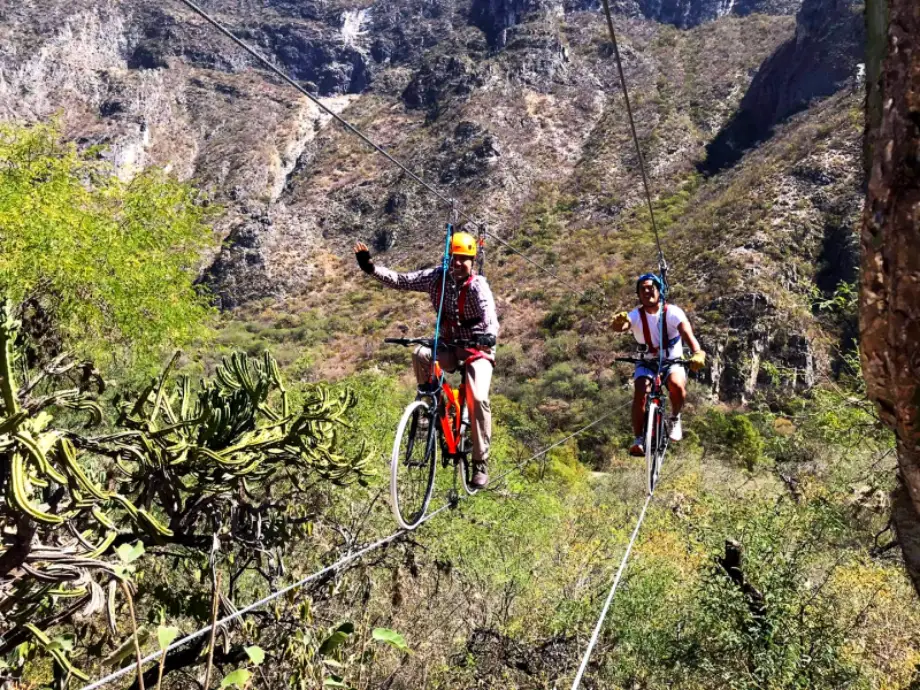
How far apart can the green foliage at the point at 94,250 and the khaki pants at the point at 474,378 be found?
456 cm

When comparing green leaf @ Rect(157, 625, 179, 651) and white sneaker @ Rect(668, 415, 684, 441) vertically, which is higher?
green leaf @ Rect(157, 625, 179, 651)

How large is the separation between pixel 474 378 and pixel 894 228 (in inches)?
127

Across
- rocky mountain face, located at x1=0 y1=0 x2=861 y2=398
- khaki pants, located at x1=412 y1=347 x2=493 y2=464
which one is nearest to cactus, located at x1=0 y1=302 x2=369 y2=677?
khaki pants, located at x1=412 y1=347 x2=493 y2=464

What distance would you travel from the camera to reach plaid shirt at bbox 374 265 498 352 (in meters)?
4.95

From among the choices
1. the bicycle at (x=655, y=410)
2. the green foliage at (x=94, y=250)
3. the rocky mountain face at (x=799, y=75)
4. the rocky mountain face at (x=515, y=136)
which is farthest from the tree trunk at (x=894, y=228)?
the rocky mountain face at (x=799, y=75)

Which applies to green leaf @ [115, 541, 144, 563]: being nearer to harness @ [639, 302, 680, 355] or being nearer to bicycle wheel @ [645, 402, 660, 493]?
bicycle wheel @ [645, 402, 660, 493]

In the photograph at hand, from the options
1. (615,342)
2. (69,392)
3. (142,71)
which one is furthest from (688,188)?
(142,71)

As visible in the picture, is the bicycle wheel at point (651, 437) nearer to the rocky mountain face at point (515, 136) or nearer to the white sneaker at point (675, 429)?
the white sneaker at point (675, 429)

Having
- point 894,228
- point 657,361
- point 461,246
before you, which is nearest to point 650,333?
point 657,361

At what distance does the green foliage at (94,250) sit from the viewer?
8859 mm

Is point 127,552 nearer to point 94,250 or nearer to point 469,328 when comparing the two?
point 469,328

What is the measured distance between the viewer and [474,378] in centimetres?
484

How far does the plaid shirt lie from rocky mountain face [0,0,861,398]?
36136 mm

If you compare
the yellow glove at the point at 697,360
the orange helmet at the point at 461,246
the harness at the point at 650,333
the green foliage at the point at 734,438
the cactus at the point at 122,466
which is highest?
the orange helmet at the point at 461,246
